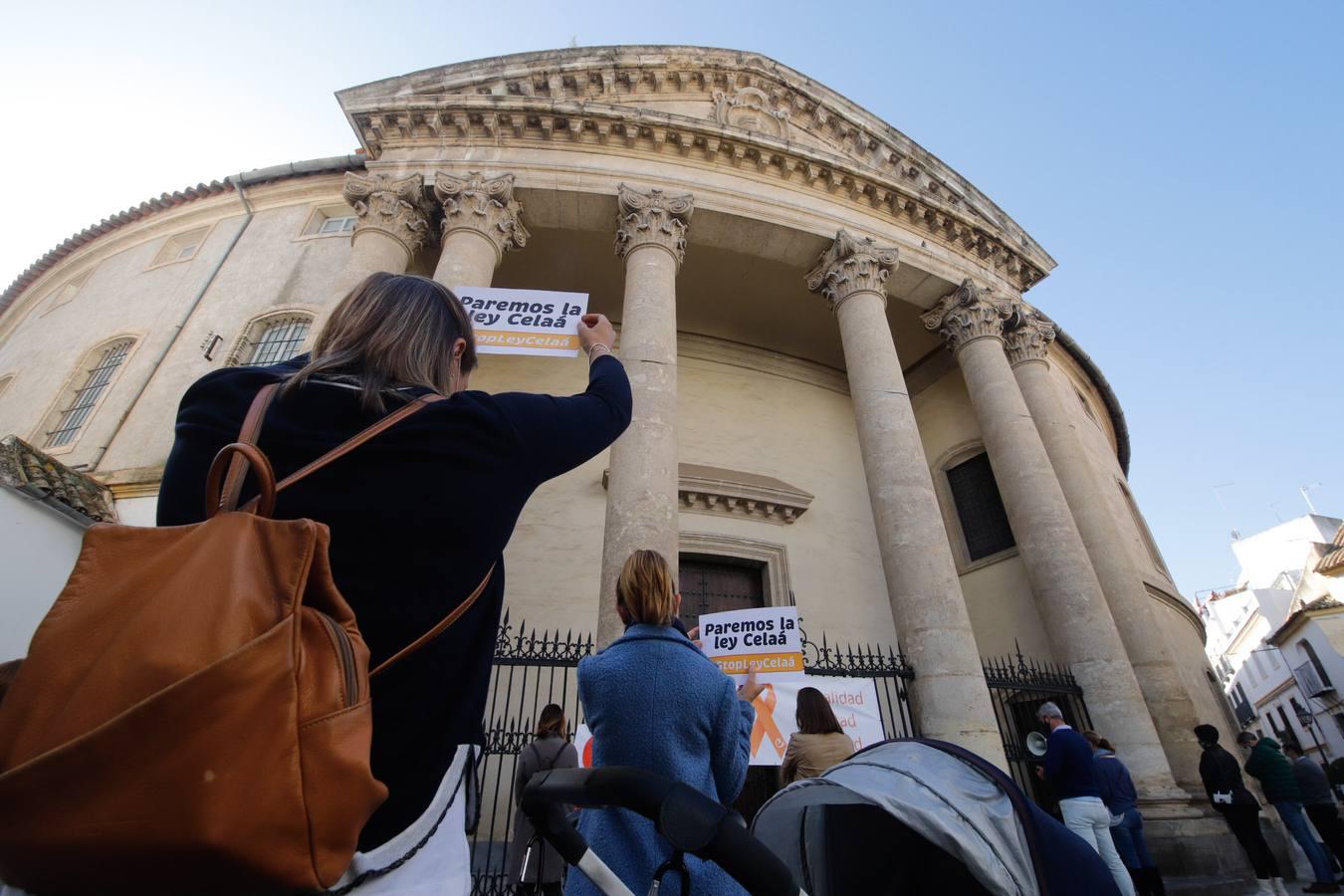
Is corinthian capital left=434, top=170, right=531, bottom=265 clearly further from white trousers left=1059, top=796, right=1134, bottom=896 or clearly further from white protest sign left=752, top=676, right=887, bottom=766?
white trousers left=1059, top=796, right=1134, bottom=896

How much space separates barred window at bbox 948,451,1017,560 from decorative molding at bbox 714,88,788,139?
28.2 feet

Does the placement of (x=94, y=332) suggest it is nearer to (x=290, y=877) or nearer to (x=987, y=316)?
(x=290, y=877)

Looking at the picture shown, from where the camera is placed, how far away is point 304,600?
36.7 inches

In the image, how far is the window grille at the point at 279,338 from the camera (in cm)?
1183

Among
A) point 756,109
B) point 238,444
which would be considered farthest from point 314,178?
point 238,444

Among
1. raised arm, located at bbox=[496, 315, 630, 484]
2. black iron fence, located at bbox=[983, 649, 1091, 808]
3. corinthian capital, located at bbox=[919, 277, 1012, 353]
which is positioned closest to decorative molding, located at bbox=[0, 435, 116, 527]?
raised arm, located at bbox=[496, 315, 630, 484]

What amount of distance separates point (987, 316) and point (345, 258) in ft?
43.6

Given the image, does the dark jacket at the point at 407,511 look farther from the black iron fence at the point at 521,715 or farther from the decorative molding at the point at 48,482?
the decorative molding at the point at 48,482

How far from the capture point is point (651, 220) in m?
10.9

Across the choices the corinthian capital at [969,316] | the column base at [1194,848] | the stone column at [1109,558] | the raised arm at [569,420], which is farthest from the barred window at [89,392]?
the stone column at [1109,558]

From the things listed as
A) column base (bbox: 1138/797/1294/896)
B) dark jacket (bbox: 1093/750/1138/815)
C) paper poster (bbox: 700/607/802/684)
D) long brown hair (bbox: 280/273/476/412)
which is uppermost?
paper poster (bbox: 700/607/802/684)

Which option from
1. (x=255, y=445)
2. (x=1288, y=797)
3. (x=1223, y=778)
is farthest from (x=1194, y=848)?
(x=255, y=445)

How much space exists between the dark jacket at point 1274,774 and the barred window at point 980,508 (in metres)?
5.15

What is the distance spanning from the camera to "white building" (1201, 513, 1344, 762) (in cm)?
3094
